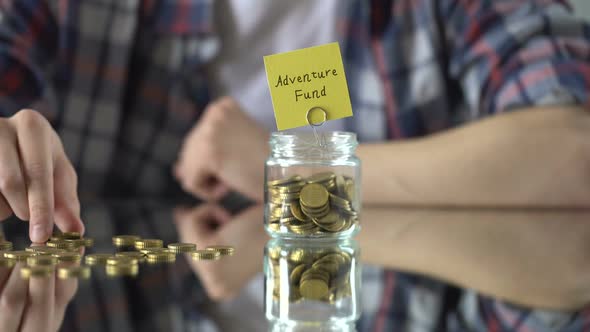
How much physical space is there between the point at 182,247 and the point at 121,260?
4.7 inches

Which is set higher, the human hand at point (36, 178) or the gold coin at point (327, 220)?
the human hand at point (36, 178)

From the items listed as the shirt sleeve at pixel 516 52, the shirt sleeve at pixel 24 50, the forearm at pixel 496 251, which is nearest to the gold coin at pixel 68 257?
the forearm at pixel 496 251

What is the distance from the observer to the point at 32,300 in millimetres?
540

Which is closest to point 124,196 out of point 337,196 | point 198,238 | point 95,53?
point 95,53

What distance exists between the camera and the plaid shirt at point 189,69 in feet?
4.56

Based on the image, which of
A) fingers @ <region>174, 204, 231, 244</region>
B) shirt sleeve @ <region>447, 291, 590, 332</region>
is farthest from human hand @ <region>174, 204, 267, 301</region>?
shirt sleeve @ <region>447, 291, 590, 332</region>

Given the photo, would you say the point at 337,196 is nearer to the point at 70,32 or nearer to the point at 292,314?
the point at 292,314

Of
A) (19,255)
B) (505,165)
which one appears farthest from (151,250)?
(505,165)

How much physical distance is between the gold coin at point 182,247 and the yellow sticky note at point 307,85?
6.8 inches

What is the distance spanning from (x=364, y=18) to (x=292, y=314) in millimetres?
1139

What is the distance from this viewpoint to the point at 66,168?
82 centimetres

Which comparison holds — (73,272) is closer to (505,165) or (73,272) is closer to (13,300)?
(13,300)

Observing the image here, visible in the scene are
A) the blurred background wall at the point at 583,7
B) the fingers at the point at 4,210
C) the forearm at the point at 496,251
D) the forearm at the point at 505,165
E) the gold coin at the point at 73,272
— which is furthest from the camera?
the blurred background wall at the point at 583,7

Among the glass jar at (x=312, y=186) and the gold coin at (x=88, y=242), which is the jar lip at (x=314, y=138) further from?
the gold coin at (x=88, y=242)
